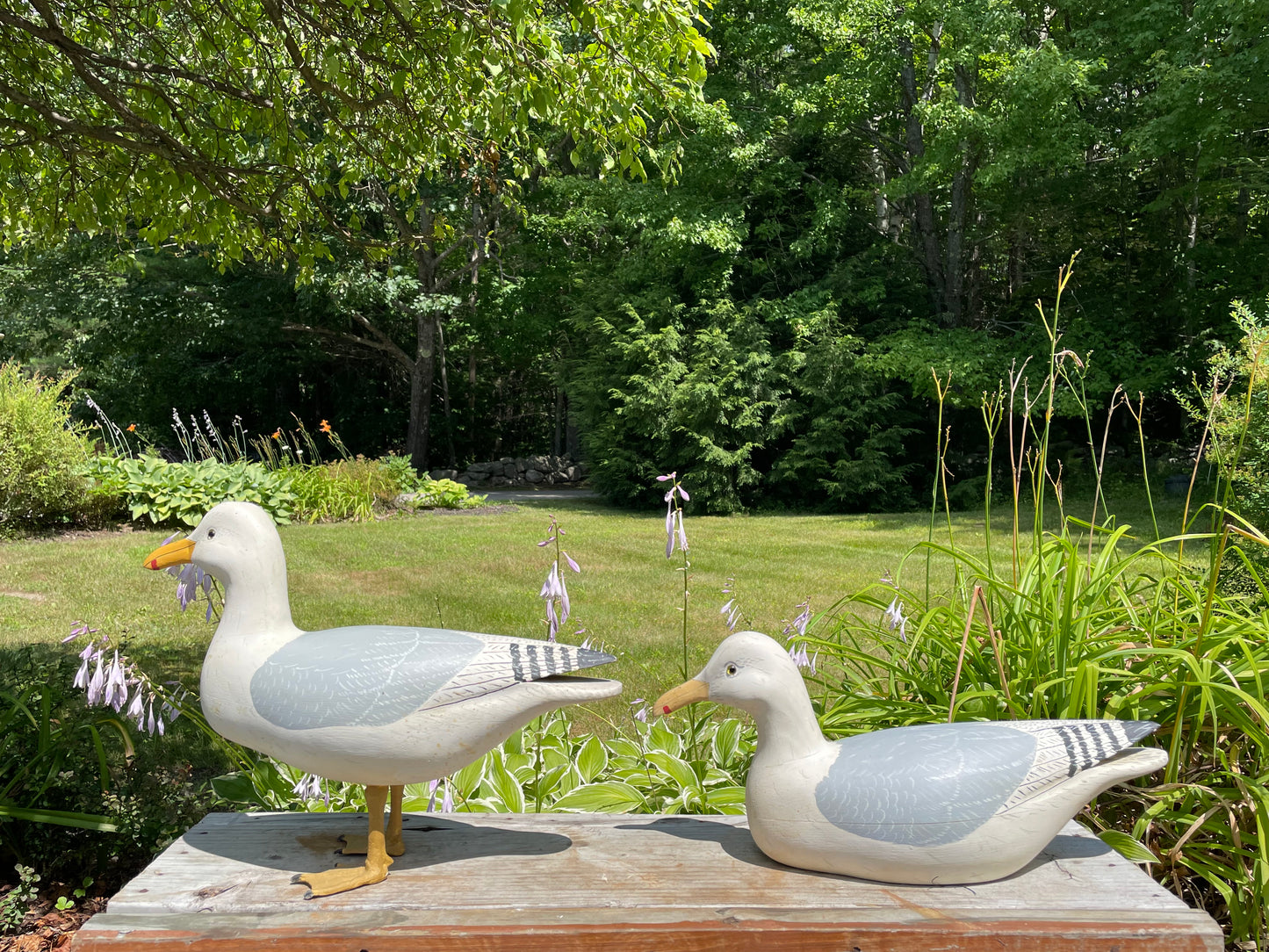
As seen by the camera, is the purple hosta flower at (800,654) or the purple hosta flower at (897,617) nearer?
the purple hosta flower at (800,654)

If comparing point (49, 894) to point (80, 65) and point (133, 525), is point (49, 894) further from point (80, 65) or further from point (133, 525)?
point (133, 525)

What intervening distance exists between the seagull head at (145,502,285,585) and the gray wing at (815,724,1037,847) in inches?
45.8

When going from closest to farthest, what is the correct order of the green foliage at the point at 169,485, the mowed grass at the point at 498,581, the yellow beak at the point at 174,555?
the yellow beak at the point at 174,555 < the mowed grass at the point at 498,581 < the green foliage at the point at 169,485

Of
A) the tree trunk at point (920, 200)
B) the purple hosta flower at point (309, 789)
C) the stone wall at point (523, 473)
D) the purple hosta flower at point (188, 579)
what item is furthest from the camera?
the stone wall at point (523, 473)

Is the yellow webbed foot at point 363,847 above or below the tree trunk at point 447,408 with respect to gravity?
below

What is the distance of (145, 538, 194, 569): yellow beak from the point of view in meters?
1.78

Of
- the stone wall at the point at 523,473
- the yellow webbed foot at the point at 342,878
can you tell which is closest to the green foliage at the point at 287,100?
the yellow webbed foot at the point at 342,878

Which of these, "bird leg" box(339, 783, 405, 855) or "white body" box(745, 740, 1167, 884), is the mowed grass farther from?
"white body" box(745, 740, 1167, 884)

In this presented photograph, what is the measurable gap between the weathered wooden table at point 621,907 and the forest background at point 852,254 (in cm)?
1125

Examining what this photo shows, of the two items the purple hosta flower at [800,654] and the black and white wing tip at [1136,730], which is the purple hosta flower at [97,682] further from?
the black and white wing tip at [1136,730]

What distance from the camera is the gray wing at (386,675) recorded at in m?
1.65

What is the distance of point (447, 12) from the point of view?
13.6 ft

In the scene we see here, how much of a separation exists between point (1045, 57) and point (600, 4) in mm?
10953

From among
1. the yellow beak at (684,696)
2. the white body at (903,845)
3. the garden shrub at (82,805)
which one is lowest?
the garden shrub at (82,805)
